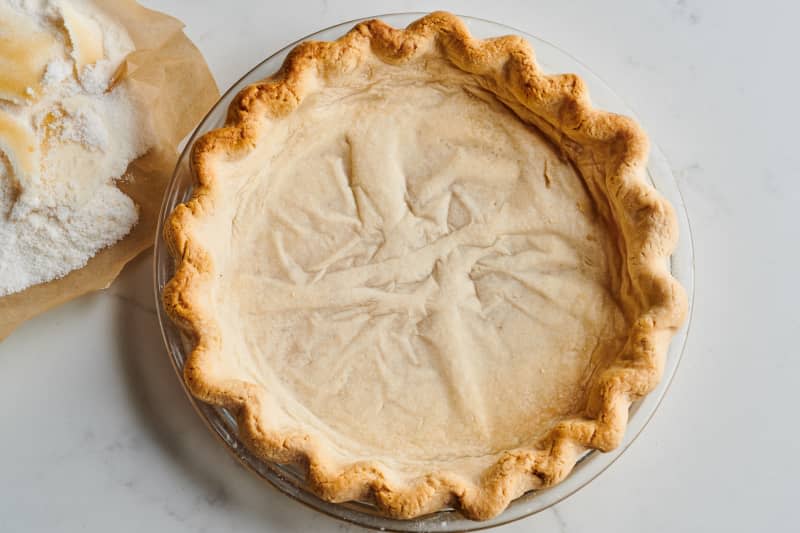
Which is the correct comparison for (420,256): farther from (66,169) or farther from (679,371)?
(66,169)

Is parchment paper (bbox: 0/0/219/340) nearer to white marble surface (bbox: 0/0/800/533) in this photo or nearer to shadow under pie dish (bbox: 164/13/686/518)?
white marble surface (bbox: 0/0/800/533)

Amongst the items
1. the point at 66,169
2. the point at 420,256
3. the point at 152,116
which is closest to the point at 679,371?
the point at 420,256

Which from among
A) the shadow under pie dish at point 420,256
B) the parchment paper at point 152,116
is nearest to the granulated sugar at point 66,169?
the parchment paper at point 152,116

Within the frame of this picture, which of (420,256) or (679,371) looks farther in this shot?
(679,371)

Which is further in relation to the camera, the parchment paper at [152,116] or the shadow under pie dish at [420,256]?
the parchment paper at [152,116]

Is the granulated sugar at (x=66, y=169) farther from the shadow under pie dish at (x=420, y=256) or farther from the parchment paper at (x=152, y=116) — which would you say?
the shadow under pie dish at (x=420, y=256)
